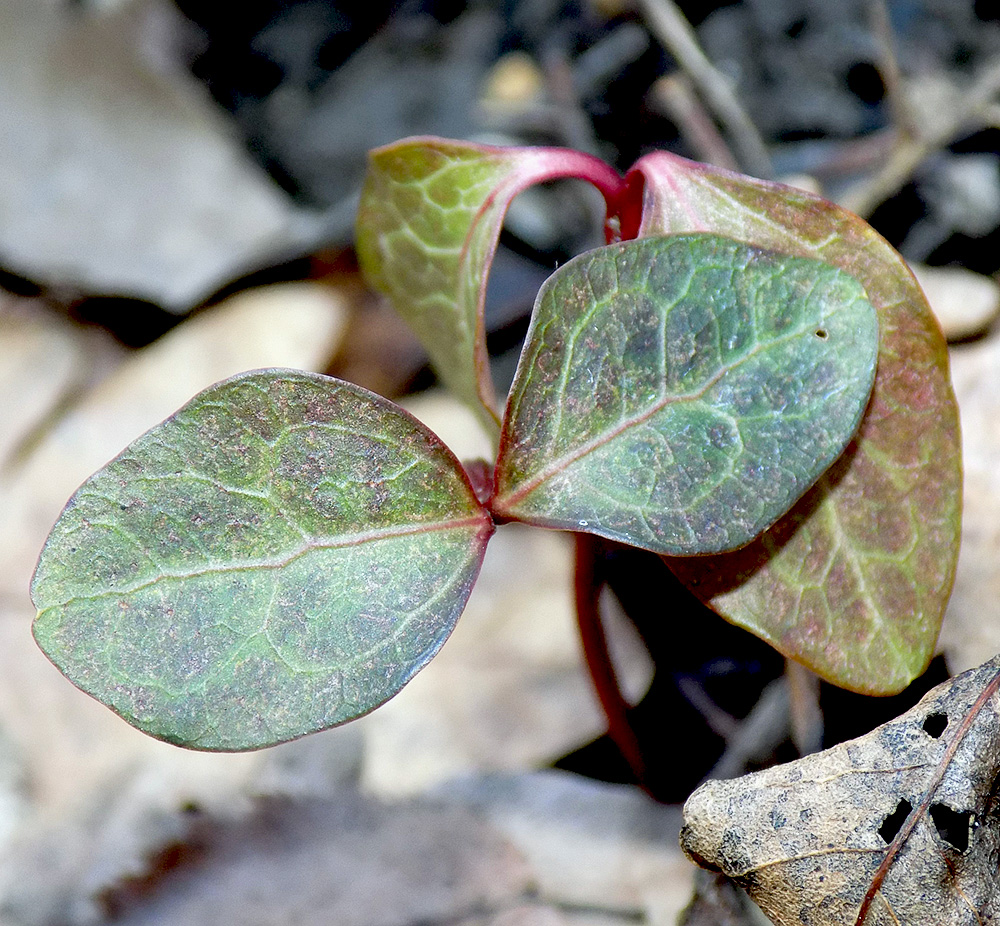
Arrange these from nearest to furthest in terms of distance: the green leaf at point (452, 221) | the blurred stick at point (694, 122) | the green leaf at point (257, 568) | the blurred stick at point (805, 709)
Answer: the green leaf at point (257, 568), the green leaf at point (452, 221), the blurred stick at point (805, 709), the blurred stick at point (694, 122)

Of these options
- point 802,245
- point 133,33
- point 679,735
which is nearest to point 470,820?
point 679,735

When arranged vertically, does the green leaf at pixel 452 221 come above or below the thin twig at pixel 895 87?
above

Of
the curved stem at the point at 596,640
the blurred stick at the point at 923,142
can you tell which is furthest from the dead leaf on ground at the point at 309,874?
the blurred stick at the point at 923,142

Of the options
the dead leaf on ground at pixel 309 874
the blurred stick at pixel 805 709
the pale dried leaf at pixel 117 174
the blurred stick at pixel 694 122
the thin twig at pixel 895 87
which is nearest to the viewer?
the blurred stick at pixel 805 709

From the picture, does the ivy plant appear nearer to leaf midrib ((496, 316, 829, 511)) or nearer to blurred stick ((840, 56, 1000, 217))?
leaf midrib ((496, 316, 829, 511))

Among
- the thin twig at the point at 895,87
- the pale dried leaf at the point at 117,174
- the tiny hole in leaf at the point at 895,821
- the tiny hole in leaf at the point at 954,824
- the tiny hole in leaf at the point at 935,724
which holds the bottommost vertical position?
the tiny hole in leaf at the point at 954,824

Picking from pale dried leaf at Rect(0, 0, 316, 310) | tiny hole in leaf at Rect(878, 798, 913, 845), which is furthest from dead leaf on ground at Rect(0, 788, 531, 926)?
pale dried leaf at Rect(0, 0, 316, 310)

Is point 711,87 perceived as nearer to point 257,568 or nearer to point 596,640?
point 596,640

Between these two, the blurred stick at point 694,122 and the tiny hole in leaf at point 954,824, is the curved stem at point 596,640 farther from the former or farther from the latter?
the blurred stick at point 694,122

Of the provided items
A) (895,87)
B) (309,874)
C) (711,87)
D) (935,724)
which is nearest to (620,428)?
(935,724)
